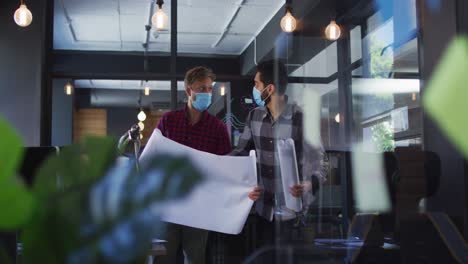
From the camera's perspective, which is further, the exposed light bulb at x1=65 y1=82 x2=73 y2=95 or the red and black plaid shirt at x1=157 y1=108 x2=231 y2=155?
the exposed light bulb at x1=65 y1=82 x2=73 y2=95

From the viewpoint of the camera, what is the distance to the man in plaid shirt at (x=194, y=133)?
10.1 ft

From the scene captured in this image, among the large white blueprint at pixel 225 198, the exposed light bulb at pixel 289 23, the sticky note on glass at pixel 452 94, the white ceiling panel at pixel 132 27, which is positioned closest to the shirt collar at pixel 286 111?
the large white blueprint at pixel 225 198

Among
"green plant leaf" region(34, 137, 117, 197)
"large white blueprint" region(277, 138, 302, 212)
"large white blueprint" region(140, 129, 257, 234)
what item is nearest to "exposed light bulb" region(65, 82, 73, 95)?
"large white blueprint" region(140, 129, 257, 234)

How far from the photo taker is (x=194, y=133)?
3150 millimetres

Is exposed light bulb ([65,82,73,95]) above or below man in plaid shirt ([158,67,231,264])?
above

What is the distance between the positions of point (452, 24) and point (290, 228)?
129 centimetres

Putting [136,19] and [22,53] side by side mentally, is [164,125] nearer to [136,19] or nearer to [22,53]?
[22,53]

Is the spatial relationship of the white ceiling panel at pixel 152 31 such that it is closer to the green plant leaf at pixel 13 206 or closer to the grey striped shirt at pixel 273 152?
the grey striped shirt at pixel 273 152

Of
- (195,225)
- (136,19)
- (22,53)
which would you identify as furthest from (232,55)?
(195,225)

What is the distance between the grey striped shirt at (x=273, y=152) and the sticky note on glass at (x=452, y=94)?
0.62 m

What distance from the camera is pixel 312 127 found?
3.34 m

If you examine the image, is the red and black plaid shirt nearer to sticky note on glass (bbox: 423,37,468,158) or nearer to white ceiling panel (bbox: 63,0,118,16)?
sticky note on glass (bbox: 423,37,468,158)

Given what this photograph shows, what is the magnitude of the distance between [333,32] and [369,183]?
6.18 ft

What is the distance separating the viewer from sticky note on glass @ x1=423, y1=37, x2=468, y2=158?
2.40 m
